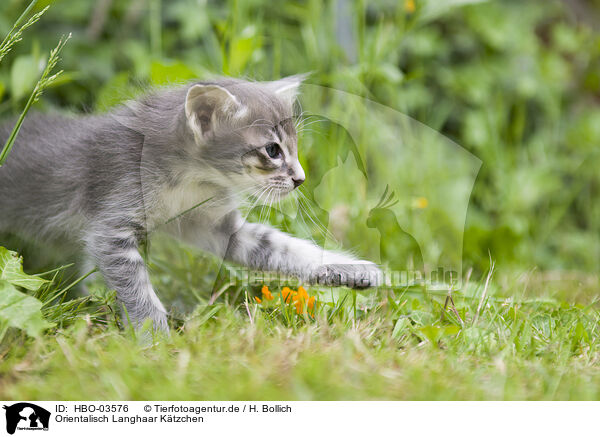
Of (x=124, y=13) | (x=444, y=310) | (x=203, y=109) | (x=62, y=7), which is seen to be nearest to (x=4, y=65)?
(x=62, y=7)

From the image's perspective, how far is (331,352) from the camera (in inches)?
66.9

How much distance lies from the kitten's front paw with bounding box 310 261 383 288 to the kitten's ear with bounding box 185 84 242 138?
60 centimetres

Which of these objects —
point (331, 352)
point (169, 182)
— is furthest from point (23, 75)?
point (331, 352)

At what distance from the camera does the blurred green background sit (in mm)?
3447

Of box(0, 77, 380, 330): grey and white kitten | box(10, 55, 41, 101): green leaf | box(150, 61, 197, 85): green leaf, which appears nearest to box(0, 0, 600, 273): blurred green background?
box(10, 55, 41, 101): green leaf

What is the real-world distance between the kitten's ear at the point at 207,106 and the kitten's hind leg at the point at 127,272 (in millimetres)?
439

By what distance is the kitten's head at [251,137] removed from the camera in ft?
6.62

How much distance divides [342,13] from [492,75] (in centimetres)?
149

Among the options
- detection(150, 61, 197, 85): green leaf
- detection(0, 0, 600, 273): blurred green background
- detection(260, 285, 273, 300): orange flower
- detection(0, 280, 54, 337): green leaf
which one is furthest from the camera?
detection(0, 0, 600, 273): blurred green background

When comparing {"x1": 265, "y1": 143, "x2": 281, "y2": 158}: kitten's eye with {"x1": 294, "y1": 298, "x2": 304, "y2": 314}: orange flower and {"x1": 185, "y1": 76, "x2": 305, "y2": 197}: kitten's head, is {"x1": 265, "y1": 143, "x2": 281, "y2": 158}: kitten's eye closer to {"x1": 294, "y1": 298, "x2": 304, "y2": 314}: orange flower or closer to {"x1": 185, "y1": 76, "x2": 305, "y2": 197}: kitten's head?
{"x1": 185, "y1": 76, "x2": 305, "y2": 197}: kitten's head

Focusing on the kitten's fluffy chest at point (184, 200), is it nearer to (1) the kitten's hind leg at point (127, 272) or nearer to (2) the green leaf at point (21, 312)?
(1) the kitten's hind leg at point (127, 272)

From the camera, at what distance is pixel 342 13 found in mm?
3811

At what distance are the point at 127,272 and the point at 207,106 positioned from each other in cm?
60
